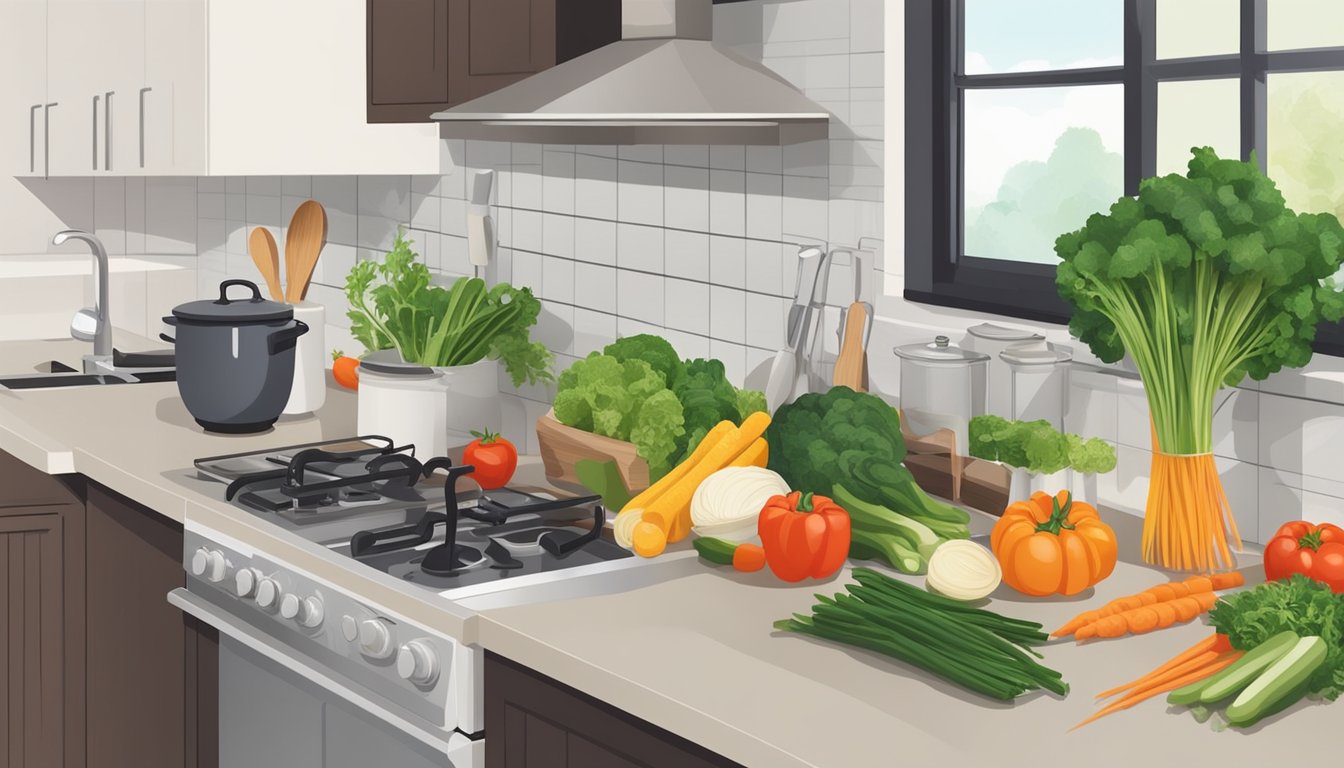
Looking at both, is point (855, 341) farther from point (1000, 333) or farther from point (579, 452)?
point (579, 452)

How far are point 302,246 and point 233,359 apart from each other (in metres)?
0.69

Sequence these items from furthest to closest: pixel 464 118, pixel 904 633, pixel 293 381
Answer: pixel 293 381, pixel 464 118, pixel 904 633

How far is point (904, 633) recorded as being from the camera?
158 cm

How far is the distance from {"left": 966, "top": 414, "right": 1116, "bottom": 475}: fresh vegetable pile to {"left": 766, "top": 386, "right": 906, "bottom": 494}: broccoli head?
13 centimetres

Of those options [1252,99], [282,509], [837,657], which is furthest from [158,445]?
[1252,99]

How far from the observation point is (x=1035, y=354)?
207 cm

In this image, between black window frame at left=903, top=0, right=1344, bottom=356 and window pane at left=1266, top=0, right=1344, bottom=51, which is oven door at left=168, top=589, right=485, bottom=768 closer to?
black window frame at left=903, top=0, right=1344, bottom=356

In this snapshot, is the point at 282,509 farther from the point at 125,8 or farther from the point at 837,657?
the point at 125,8

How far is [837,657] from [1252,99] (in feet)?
3.27

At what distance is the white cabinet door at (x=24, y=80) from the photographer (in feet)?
13.2

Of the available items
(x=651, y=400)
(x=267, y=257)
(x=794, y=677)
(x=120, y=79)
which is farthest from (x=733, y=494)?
(x=120, y=79)

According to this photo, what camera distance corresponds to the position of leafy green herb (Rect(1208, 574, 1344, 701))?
1445mm

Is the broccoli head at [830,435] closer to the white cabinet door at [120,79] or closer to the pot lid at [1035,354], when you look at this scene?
the pot lid at [1035,354]

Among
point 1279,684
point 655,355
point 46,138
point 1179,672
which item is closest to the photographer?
point 1279,684
